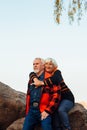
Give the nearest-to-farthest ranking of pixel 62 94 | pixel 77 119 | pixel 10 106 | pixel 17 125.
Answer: pixel 62 94 < pixel 77 119 < pixel 17 125 < pixel 10 106

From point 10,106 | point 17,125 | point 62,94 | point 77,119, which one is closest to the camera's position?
point 62,94

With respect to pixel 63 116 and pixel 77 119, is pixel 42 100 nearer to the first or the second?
pixel 63 116

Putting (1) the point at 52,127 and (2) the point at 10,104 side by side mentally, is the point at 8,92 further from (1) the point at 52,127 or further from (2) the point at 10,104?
(1) the point at 52,127

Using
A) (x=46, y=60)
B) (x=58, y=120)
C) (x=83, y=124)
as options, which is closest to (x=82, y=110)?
(x=83, y=124)

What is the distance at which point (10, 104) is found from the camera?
1305cm

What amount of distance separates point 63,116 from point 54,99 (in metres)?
0.50

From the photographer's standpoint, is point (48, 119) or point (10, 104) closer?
point (48, 119)

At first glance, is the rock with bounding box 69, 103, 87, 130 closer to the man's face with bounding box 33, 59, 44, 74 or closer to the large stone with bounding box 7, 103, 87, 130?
the large stone with bounding box 7, 103, 87, 130

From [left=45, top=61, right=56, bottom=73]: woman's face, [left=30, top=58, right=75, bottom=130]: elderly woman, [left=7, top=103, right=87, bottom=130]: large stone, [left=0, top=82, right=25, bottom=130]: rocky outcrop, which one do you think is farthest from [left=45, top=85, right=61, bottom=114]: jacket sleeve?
[left=0, top=82, right=25, bottom=130]: rocky outcrop

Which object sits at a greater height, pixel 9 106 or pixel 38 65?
pixel 38 65

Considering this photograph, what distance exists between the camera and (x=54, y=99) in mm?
10828

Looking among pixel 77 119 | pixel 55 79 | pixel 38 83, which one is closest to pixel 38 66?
pixel 38 83

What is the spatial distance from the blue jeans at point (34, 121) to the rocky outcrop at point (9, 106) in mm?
1861

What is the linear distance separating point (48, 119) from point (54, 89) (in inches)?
29.8
